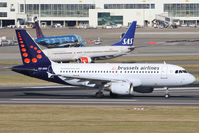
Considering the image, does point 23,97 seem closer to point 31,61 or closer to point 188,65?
point 31,61

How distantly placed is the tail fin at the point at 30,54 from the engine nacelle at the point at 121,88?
828cm

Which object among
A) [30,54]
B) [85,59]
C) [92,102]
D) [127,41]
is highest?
[127,41]

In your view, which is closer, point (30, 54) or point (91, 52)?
point (30, 54)

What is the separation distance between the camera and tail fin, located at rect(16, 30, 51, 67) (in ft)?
186

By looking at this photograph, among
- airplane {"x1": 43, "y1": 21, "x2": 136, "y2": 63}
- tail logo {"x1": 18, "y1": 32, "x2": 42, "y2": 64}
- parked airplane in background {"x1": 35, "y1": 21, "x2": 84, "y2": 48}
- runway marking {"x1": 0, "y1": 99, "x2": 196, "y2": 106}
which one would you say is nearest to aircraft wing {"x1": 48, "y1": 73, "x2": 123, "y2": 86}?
runway marking {"x1": 0, "y1": 99, "x2": 196, "y2": 106}

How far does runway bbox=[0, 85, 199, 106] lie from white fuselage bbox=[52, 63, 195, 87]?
6.76ft

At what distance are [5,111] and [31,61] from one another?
11.5 meters

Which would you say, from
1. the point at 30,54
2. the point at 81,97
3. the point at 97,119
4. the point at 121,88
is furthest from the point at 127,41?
the point at 97,119

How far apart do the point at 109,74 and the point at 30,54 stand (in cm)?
959

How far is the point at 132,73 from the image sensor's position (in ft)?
178

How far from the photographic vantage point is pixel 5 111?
1832 inches

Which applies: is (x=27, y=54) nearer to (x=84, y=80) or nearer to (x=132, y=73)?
(x=84, y=80)

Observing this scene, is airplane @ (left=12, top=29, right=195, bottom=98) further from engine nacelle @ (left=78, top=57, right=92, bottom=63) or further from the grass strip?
engine nacelle @ (left=78, top=57, right=92, bottom=63)

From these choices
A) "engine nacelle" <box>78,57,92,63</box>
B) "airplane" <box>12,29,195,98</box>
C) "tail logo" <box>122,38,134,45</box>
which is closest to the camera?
"airplane" <box>12,29,195,98</box>
